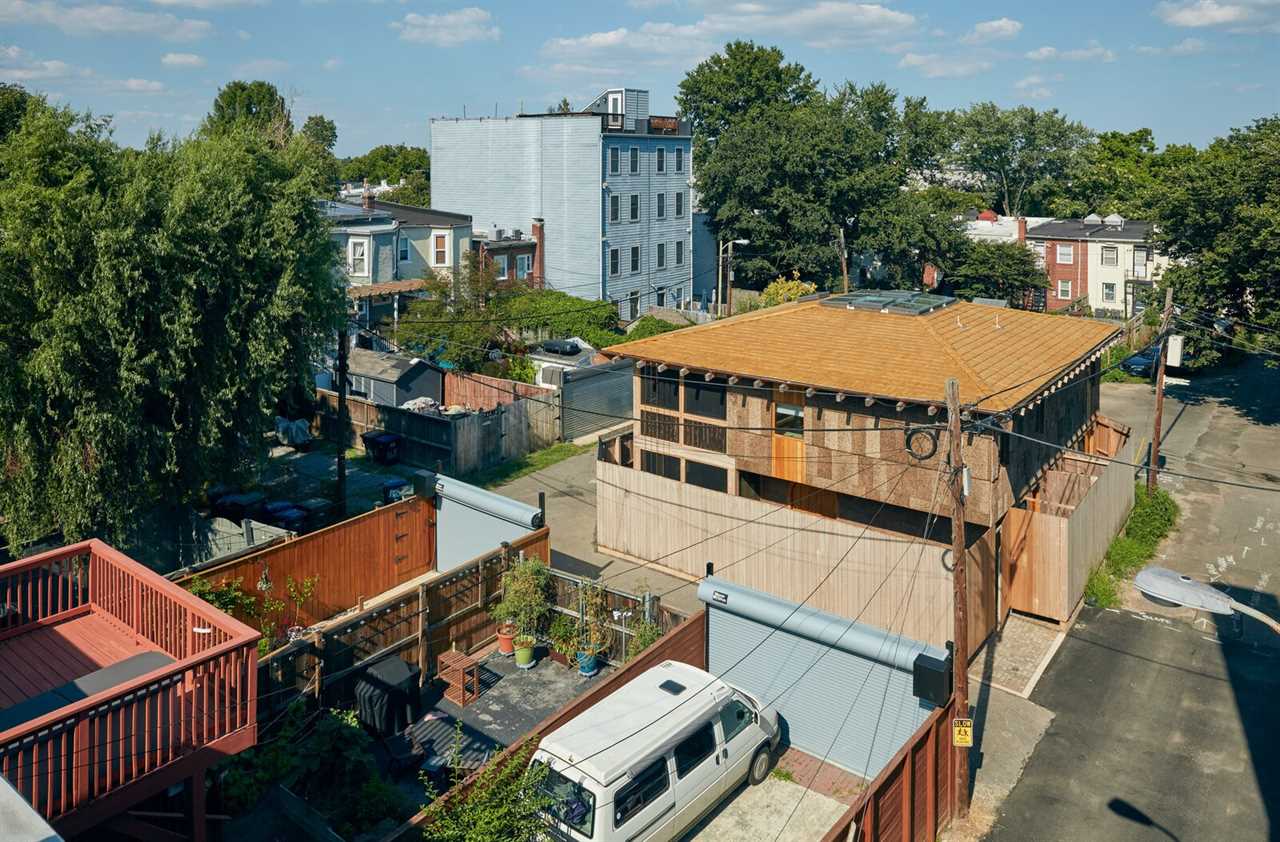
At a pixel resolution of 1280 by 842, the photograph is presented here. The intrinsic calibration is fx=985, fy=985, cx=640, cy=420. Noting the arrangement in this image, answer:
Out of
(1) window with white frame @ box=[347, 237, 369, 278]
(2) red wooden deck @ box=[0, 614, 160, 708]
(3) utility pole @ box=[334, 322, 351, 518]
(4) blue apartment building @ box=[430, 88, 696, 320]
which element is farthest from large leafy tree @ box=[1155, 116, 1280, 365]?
(2) red wooden deck @ box=[0, 614, 160, 708]

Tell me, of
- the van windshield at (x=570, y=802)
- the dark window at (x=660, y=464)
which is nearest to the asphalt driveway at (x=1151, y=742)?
the van windshield at (x=570, y=802)

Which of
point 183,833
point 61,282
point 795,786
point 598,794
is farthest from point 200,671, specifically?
point 61,282

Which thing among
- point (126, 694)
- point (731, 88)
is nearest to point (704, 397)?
point (126, 694)

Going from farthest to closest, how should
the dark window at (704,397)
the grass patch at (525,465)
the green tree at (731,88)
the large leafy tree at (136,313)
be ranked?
the green tree at (731,88) → the grass patch at (525,465) → the dark window at (704,397) → the large leafy tree at (136,313)

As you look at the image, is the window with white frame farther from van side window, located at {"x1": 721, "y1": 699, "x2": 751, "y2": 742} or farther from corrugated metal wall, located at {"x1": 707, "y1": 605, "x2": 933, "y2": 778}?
van side window, located at {"x1": 721, "y1": 699, "x2": 751, "y2": 742}

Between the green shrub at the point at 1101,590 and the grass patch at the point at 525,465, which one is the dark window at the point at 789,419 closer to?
the green shrub at the point at 1101,590

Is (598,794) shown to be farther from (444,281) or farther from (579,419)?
(444,281)

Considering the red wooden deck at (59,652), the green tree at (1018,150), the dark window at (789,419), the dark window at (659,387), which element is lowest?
the red wooden deck at (59,652)

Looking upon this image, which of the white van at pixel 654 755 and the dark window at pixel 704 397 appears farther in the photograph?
the dark window at pixel 704 397
